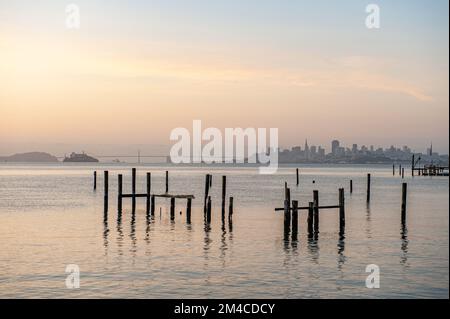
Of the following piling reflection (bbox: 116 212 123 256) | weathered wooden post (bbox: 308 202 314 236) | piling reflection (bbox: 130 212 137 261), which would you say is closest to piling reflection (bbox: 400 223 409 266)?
weathered wooden post (bbox: 308 202 314 236)

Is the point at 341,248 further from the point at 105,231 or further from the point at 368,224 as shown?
the point at 105,231

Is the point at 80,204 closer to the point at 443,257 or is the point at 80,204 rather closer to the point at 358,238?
the point at 358,238

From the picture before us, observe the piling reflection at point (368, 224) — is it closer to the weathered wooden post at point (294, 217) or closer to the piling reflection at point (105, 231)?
the weathered wooden post at point (294, 217)

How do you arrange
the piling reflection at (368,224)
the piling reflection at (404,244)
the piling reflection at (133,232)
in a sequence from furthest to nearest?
the piling reflection at (368,224)
the piling reflection at (133,232)
the piling reflection at (404,244)

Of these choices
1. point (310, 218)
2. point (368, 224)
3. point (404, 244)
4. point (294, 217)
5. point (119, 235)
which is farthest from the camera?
point (368, 224)

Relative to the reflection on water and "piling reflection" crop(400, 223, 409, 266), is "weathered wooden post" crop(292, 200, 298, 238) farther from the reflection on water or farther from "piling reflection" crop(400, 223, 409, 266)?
"piling reflection" crop(400, 223, 409, 266)

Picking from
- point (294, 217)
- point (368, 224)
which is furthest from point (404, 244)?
point (368, 224)

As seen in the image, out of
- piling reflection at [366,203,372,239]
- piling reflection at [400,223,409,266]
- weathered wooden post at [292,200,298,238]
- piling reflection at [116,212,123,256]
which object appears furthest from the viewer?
piling reflection at [366,203,372,239]

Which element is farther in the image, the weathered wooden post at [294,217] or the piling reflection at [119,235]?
the weathered wooden post at [294,217]

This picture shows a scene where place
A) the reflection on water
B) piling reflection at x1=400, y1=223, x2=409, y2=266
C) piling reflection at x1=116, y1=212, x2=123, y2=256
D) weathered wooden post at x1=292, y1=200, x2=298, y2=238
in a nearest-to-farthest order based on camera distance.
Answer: the reflection on water → piling reflection at x1=400, y1=223, x2=409, y2=266 → piling reflection at x1=116, y1=212, x2=123, y2=256 → weathered wooden post at x1=292, y1=200, x2=298, y2=238

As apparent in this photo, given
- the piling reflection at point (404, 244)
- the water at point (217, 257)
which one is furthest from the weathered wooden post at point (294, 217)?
the piling reflection at point (404, 244)

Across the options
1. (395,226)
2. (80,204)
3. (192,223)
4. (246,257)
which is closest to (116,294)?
(246,257)

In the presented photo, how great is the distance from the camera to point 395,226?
36.0m
